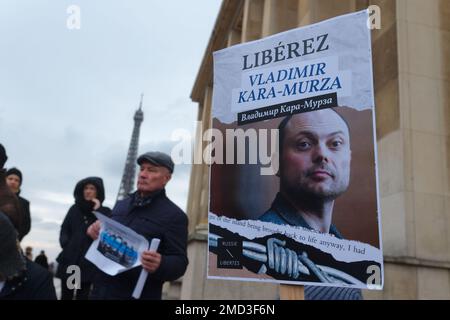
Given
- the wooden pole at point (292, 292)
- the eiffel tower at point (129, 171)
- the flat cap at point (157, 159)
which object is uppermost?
the eiffel tower at point (129, 171)

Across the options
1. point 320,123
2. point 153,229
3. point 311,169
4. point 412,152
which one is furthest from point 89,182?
Answer: point 412,152

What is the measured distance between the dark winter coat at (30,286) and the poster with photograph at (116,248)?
120cm

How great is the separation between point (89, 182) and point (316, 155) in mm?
3245

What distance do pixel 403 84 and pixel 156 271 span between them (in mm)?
6993

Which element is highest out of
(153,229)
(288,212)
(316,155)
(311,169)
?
(316,155)

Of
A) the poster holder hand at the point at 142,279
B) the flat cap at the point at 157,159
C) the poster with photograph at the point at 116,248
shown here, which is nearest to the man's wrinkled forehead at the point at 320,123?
the flat cap at the point at 157,159

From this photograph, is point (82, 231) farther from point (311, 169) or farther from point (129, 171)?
point (129, 171)

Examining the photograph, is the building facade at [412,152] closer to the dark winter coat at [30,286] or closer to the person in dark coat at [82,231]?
the person in dark coat at [82,231]

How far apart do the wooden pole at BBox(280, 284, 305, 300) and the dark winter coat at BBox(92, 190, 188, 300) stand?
35.0 inches

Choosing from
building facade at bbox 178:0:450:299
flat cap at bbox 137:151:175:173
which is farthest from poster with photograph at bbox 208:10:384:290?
building facade at bbox 178:0:450:299

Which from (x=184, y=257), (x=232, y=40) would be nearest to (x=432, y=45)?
(x=184, y=257)

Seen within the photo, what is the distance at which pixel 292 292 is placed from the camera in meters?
4.02

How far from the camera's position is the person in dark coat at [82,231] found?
6.03m
